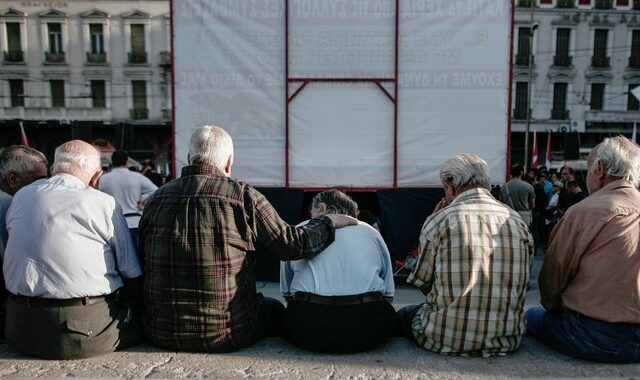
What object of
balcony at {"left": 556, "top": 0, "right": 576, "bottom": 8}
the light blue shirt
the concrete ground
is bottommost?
the concrete ground

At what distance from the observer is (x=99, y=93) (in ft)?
99.3

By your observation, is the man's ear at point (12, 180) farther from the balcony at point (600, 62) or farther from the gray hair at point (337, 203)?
the balcony at point (600, 62)

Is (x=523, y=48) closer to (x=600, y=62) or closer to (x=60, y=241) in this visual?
(x=600, y=62)

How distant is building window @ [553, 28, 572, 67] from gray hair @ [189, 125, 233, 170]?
33.1m

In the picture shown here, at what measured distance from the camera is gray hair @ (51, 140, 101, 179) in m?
2.69

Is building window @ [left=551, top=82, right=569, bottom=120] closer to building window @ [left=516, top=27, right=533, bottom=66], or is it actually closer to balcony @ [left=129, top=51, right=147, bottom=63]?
building window @ [left=516, top=27, right=533, bottom=66]

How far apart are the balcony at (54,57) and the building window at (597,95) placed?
110 feet

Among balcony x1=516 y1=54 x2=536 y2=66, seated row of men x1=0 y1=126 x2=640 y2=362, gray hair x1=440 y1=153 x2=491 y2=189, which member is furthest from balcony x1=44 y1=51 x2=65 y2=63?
gray hair x1=440 y1=153 x2=491 y2=189

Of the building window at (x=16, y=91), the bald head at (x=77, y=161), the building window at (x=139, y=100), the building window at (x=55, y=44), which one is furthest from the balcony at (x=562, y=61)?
the building window at (x=16, y=91)

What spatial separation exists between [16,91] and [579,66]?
35.8m

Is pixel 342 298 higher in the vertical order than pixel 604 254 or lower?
lower

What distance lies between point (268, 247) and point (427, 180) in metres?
3.97

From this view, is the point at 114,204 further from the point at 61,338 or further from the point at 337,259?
the point at 337,259

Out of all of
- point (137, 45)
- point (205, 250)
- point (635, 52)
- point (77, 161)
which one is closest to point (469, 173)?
point (205, 250)
